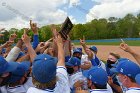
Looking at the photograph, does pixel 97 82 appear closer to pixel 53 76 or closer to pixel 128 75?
pixel 128 75

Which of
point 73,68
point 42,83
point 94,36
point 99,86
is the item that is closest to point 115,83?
point 73,68

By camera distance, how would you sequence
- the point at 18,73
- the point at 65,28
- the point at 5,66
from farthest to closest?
the point at 65,28 < the point at 18,73 < the point at 5,66

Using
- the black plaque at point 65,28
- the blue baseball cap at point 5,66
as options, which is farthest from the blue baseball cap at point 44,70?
the black plaque at point 65,28

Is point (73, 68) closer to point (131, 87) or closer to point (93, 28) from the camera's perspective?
point (131, 87)

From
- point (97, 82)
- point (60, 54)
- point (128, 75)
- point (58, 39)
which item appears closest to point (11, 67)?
point (60, 54)

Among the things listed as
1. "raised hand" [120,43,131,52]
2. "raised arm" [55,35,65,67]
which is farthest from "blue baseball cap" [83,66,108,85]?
"raised hand" [120,43,131,52]

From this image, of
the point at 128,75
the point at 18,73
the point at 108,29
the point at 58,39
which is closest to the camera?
the point at 18,73

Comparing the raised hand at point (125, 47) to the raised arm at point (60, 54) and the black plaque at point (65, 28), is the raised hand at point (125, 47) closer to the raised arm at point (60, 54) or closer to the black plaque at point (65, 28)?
the black plaque at point (65, 28)

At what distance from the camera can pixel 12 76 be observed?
4793mm

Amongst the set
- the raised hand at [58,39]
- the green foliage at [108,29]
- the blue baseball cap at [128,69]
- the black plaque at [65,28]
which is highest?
the black plaque at [65,28]

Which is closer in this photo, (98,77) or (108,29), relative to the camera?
(98,77)

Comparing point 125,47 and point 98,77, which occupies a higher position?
point 125,47

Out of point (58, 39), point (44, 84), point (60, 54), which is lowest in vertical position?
point (44, 84)

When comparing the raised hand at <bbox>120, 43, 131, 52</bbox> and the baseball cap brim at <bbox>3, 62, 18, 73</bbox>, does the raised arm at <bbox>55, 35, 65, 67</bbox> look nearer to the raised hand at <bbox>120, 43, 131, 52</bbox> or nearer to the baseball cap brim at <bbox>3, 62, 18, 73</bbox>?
the baseball cap brim at <bbox>3, 62, 18, 73</bbox>
